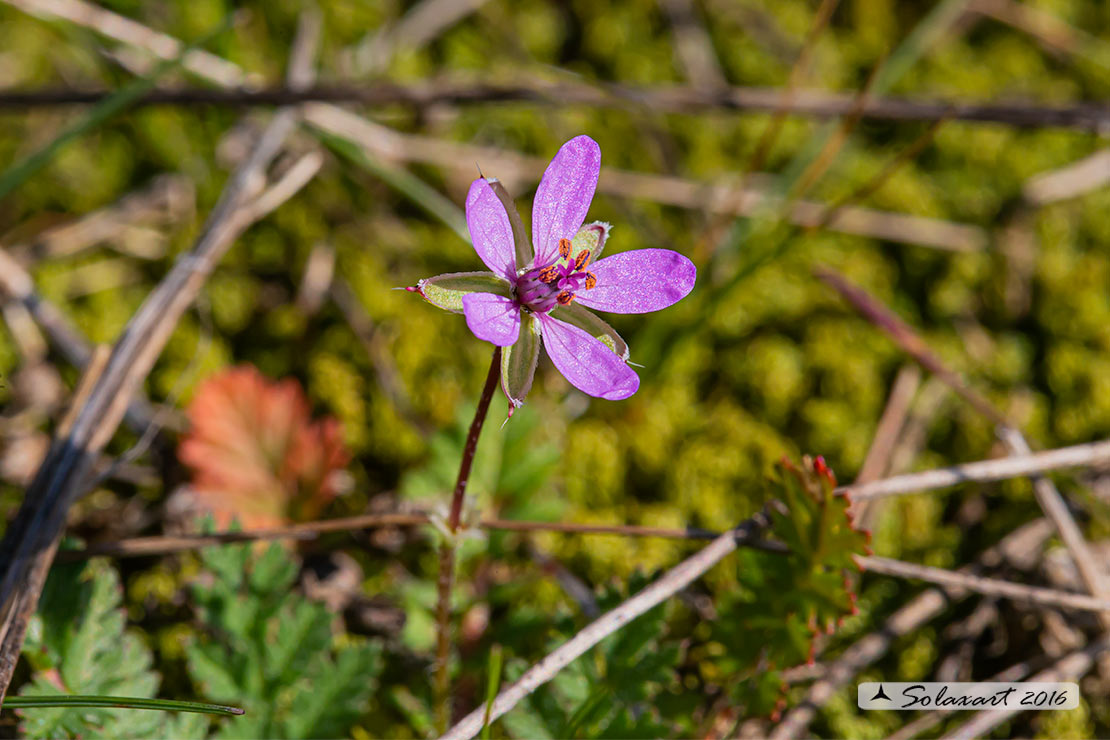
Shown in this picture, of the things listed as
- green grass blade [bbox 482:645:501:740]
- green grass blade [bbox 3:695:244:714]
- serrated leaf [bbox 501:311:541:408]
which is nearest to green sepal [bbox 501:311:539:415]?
serrated leaf [bbox 501:311:541:408]

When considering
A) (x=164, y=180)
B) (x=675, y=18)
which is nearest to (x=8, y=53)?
(x=164, y=180)

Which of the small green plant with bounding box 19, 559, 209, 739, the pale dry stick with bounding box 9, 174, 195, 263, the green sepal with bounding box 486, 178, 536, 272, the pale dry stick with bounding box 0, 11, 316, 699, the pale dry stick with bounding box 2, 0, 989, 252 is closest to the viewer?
the green sepal with bounding box 486, 178, 536, 272

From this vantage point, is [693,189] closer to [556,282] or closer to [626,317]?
[626,317]

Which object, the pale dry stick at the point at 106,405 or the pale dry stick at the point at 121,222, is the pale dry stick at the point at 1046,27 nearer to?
the pale dry stick at the point at 106,405

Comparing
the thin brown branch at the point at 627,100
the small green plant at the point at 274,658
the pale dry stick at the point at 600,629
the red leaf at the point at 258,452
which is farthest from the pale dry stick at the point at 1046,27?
the small green plant at the point at 274,658

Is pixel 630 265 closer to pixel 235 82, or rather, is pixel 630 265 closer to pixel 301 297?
pixel 301 297

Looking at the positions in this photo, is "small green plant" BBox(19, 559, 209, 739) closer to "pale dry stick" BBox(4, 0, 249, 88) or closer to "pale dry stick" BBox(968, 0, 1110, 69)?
"pale dry stick" BBox(4, 0, 249, 88)
